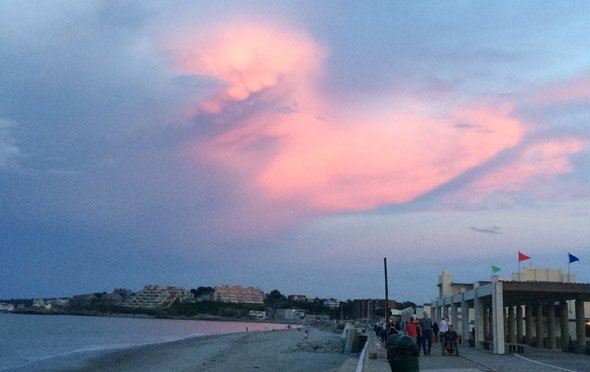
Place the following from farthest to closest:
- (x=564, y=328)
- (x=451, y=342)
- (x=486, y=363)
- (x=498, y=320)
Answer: (x=564, y=328) < (x=498, y=320) < (x=451, y=342) < (x=486, y=363)

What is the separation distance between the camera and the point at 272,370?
116ft

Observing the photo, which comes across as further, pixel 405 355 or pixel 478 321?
pixel 478 321

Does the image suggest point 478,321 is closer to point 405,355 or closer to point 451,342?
point 451,342

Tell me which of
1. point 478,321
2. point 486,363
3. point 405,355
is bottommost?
point 486,363

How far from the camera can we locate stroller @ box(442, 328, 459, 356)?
25.2 metres

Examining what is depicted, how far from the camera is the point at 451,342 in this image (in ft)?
83.0

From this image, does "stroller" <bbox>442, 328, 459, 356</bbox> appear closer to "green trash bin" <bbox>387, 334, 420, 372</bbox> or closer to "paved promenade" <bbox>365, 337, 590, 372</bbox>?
"paved promenade" <bbox>365, 337, 590, 372</bbox>

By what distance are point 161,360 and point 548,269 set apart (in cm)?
2746

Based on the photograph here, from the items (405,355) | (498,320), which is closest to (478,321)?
(498,320)

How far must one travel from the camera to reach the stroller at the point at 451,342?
2516cm

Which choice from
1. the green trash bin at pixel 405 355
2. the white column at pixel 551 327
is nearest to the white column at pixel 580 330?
the white column at pixel 551 327

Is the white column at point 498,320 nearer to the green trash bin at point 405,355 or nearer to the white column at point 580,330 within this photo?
the white column at point 580,330

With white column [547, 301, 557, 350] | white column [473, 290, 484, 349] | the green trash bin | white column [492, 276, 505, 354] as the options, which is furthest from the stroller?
the green trash bin

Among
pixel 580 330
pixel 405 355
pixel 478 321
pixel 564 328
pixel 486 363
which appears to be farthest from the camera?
pixel 564 328
